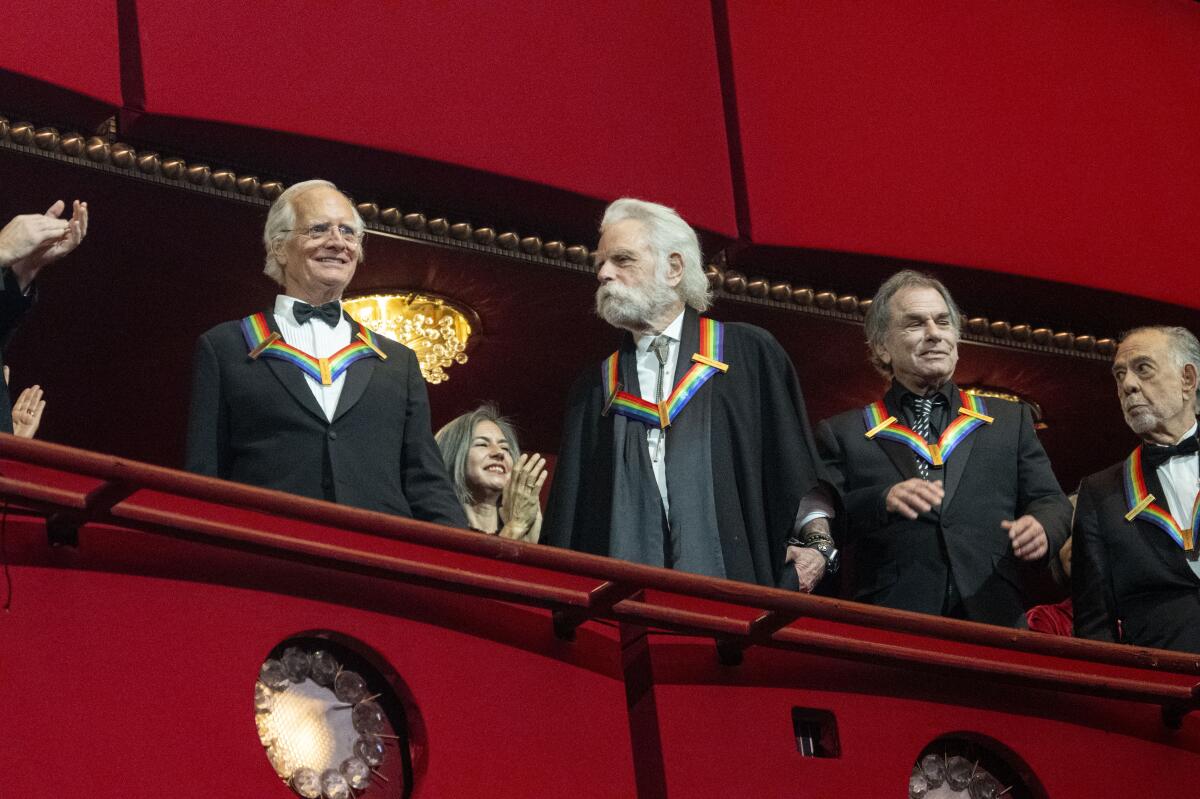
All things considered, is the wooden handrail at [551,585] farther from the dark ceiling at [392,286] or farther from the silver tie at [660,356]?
the dark ceiling at [392,286]

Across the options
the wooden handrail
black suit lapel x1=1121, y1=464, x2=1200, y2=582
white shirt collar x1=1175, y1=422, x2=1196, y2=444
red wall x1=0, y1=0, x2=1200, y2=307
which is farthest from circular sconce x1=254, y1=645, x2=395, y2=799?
red wall x1=0, y1=0, x2=1200, y2=307

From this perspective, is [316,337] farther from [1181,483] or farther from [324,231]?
[1181,483]

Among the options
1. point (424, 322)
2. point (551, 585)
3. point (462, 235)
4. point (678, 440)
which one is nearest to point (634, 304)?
point (678, 440)

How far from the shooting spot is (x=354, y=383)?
325cm

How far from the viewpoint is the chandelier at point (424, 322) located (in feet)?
16.7

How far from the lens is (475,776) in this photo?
8.37ft

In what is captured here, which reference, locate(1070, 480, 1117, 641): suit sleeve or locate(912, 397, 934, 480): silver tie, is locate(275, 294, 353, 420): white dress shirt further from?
locate(1070, 480, 1117, 641): suit sleeve

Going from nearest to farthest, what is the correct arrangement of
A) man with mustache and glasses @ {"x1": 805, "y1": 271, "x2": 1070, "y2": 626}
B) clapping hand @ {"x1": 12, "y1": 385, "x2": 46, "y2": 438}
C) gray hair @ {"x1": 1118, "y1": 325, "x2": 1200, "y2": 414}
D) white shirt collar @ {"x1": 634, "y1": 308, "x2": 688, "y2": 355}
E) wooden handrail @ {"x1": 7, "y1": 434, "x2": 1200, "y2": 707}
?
wooden handrail @ {"x1": 7, "y1": 434, "x2": 1200, "y2": 707}, man with mustache and glasses @ {"x1": 805, "y1": 271, "x2": 1070, "y2": 626}, white shirt collar @ {"x1": 634, "y1": 308, "x2": 688, "y2": 355}, gray hair @ {"x1": 1118, "y1": 325, "x2": 1200, "y2": 414}, clapping hand @ {"x1": 12, "y1": 385, "x2": 46, "y2": 438}

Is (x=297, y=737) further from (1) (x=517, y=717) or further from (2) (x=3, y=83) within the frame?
(2) (x=3, y=83)

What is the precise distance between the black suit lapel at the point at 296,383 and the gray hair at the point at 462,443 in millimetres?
1103

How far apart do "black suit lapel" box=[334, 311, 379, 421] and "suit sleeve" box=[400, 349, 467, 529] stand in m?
0.08

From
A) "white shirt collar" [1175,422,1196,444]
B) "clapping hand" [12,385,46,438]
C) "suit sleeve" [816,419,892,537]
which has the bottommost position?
"suit sleeve" [816,419,892,537]

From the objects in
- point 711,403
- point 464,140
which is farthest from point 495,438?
point 711,403

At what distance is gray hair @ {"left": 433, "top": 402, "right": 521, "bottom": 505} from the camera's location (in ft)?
14.2
